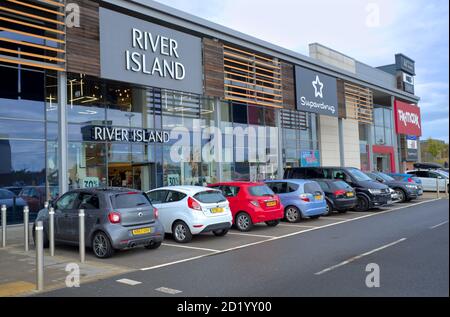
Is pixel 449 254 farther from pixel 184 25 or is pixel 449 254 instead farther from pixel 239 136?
pixel 239 136

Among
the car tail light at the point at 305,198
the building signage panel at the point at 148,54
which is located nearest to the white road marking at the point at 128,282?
the car tail light at the point at 305,198

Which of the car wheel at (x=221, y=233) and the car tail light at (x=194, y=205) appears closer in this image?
the car tail light at (x=194, y=205)

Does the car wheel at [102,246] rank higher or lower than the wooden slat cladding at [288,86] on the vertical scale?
lower

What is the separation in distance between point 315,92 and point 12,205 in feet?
58.7

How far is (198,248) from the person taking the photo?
1066 centimetres

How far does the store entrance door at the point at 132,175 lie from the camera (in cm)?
1802

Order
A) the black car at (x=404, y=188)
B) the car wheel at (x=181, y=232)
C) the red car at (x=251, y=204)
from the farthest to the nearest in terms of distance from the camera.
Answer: the black car at (x=404, y=188), the red car at (x=251, y=204), the car wheel at (x=181, y=232)

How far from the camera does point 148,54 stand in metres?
17.2

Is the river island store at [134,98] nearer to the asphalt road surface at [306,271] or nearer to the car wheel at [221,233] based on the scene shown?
the car wheel at [221,233]

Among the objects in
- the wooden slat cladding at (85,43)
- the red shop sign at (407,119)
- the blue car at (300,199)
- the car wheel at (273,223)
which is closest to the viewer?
the car wheel at (273,223)

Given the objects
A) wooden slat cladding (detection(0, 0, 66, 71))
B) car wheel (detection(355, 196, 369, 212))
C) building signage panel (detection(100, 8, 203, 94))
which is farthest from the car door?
car wheel (detection(355, 196, 369, 212))

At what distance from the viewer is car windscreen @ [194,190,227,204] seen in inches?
455
